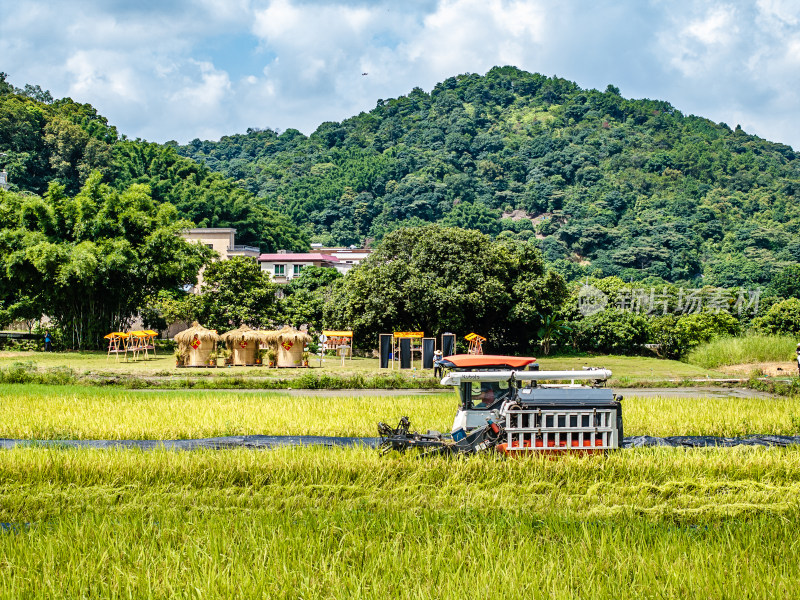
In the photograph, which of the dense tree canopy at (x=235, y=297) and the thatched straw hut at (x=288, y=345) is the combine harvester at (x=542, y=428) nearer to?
the thatched straw hut at (x=288, y=345)

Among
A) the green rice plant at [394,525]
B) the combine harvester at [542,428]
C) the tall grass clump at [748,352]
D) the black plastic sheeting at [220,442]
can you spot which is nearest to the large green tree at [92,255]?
the black plastic sheeting at [220,442]

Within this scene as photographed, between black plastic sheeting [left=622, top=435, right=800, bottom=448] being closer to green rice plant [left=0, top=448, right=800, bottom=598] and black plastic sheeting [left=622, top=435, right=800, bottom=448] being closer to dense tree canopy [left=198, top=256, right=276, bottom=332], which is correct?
green rice plant [left=0, top=448, right=800, bottom=598]

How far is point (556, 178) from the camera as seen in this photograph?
14225 cm

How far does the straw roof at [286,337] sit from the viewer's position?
3066cm

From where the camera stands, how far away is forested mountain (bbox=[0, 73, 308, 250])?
80438 mm

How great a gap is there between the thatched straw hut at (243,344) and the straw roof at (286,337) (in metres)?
0.40

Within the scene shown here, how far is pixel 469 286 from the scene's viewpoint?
37.9 metres

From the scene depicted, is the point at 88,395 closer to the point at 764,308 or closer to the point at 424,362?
the point at 424,362

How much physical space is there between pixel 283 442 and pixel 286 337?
19.6 meters

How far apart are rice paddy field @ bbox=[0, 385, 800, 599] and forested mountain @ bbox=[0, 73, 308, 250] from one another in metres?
69.5

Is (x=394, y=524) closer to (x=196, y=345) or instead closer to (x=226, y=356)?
(x=196, y=345)

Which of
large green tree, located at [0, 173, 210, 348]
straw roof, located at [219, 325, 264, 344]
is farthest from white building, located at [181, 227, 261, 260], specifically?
straw roof, located at [219, 325, 264, 344]

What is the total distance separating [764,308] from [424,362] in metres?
34.1

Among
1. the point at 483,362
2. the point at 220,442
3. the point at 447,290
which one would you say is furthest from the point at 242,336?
the point at 483,362
